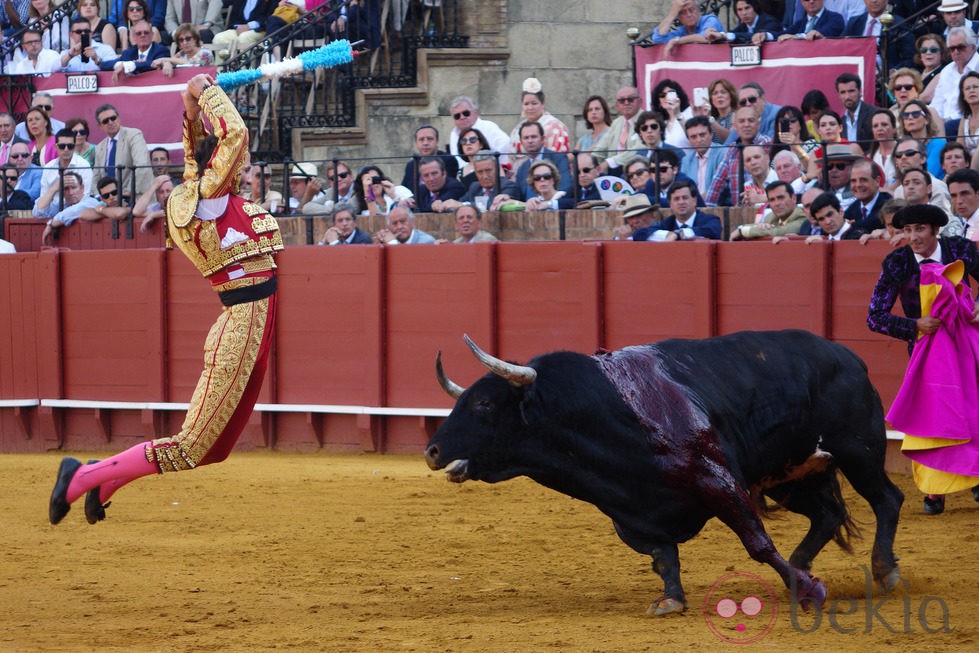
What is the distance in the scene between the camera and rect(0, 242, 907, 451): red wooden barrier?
32.5ft

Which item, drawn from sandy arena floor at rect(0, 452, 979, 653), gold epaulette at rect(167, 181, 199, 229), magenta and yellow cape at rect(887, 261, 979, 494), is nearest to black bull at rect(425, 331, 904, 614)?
sandy arena floor at rect(0, 452, 979, 653)

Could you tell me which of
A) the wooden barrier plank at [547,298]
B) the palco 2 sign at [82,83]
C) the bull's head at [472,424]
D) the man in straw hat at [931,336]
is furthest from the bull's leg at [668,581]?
the palco 2 sign at [82,83]

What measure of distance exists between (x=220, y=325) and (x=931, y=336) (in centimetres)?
341

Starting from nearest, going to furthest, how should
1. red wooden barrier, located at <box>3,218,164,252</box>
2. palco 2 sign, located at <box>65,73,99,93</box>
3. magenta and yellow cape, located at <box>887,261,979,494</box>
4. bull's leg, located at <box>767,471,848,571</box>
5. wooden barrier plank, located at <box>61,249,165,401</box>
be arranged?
bull's leg, located at <box>767,471,848,571</box> < magenta and yellow cape, located at <box>887,261,979,494</box> < wooden barrier plank, located at <box>61,249,165,401</box> < red wooden barrier, located at <box>3,218,164,252</box> < palco 2 sign, located at <box>65,73,99,93</box>

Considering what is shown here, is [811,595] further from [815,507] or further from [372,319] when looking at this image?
[372,319]

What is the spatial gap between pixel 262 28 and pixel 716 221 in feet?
23.5

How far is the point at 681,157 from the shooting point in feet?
35.5

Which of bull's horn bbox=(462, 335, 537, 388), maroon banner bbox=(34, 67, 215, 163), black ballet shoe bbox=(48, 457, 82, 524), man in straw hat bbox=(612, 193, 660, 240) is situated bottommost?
black ballet shoe bbox=(48, 457, 82, 524)

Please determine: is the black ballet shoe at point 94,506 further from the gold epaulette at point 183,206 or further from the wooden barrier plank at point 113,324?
the wooden barrier plank at point 113,324

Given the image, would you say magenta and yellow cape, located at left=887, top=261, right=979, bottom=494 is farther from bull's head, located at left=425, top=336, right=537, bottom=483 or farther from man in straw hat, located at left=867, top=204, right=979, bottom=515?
bull's head, located at left=425, top=336, right=537, bottom=483

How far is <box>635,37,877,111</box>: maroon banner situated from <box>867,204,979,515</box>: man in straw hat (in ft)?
15.1

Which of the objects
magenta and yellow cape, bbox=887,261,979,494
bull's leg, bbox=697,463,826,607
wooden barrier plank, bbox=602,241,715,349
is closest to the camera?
bull's leg, bbox=697,463,826,607

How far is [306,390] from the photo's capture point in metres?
11.6

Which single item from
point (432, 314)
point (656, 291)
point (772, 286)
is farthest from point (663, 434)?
point (432, 314)
